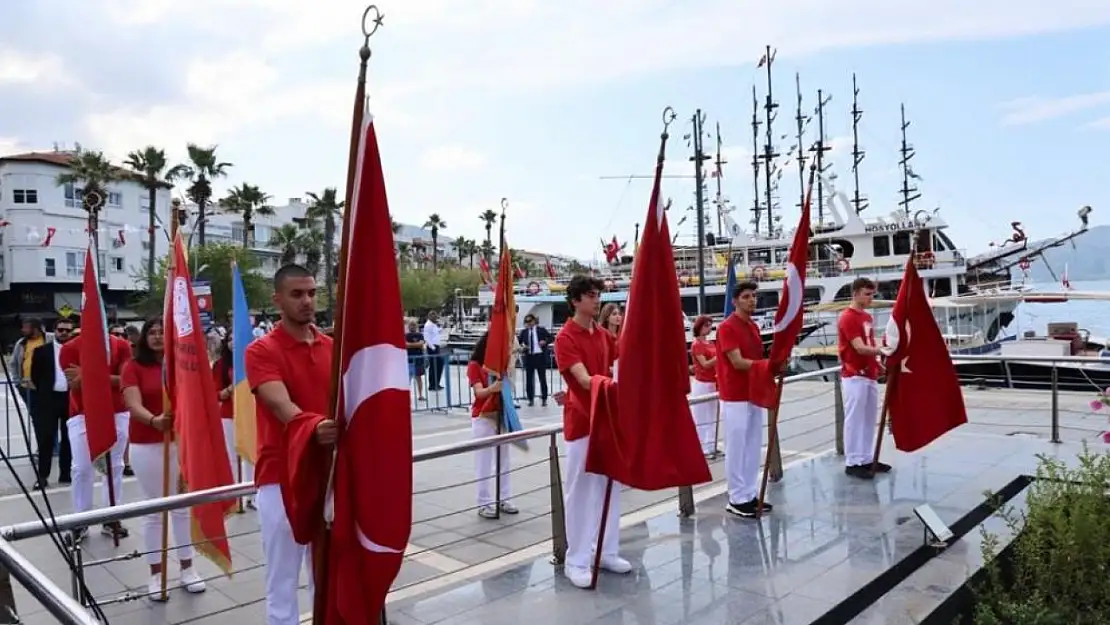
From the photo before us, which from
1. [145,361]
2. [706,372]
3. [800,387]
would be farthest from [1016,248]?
[145,361]

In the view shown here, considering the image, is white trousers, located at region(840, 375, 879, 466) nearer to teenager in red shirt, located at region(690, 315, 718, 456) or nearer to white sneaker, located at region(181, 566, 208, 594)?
teenager in red shirt, located at region(690, 315, 718, 456)

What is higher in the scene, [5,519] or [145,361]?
[145,361]

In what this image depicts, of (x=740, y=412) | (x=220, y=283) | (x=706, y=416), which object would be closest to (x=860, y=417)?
(x=740, y=412)

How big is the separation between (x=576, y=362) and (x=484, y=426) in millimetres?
2425

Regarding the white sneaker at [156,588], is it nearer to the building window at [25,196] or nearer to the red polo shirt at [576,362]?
the red polo shirt at [576,362]

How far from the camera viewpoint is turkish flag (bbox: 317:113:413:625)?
2.40m

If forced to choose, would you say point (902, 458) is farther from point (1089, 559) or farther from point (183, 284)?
point (183, 284)

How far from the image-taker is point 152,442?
5.07 meters

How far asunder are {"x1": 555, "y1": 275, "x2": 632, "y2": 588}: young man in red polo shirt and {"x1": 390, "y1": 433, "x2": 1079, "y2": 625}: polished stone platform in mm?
164

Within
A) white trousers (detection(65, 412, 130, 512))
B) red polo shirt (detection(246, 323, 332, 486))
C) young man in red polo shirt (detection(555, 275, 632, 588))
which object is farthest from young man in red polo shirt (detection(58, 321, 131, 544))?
young man in red polo shirt (detection(555, 275, 632, 588))

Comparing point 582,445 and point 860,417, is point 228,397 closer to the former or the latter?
point 582,445

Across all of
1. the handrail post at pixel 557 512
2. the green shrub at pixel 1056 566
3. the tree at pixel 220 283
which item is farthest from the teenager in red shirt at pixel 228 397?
the tree at pixel 220 283

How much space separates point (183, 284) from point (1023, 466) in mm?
7394

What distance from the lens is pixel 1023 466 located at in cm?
723
